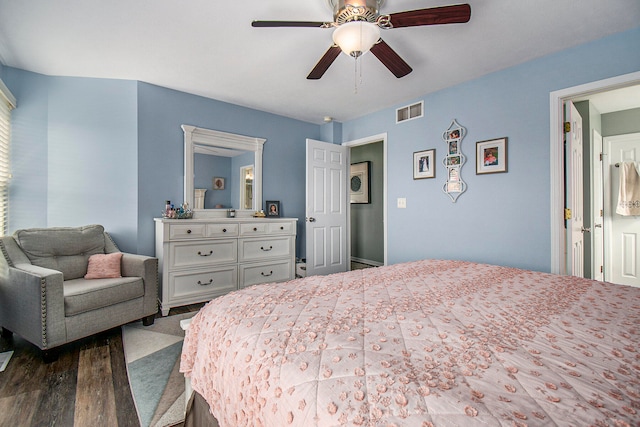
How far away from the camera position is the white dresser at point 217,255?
2.92m

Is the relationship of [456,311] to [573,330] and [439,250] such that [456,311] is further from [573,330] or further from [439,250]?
[439,250]

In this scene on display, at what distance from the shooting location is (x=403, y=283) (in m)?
1.57

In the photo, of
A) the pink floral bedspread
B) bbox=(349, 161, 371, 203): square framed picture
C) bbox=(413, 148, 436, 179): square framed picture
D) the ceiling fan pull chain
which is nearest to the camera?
the pink floral bedspread

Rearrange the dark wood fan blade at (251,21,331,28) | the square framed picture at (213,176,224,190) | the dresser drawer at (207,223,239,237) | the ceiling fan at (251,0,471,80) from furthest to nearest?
the square framed picture at (213,176,224,190) → the dresser drawer at (207,223,239,237) → the dark wood fan blade at (251,21,331,28) → the ceiling fan at (251,0,471,80)

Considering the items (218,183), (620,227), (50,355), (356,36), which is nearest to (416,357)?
(356,36)

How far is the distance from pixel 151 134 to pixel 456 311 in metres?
3.36

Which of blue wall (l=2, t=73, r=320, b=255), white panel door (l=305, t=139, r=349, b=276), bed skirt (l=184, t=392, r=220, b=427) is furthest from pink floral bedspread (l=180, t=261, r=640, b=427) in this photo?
white panel door (l=305, t=139, r=349, b=276)

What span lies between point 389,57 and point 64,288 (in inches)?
113

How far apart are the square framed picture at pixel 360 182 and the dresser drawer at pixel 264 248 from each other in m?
2.33

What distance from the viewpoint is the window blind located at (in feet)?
8.38

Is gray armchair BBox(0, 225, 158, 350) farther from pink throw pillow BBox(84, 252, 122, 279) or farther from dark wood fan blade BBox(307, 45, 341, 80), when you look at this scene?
dark wood fan blade BBox(307, 45, 341, 80)

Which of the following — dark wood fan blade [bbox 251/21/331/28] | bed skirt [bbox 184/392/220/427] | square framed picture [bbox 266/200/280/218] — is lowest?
bed skirt [bbox 184/392/220/427]

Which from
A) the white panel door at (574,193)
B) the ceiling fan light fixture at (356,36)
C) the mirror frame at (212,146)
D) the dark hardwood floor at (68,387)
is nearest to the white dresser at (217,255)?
the mirror frame at (212,146)

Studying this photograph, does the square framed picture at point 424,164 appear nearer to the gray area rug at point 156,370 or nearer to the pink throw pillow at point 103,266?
the gray area rug at point 156,370
